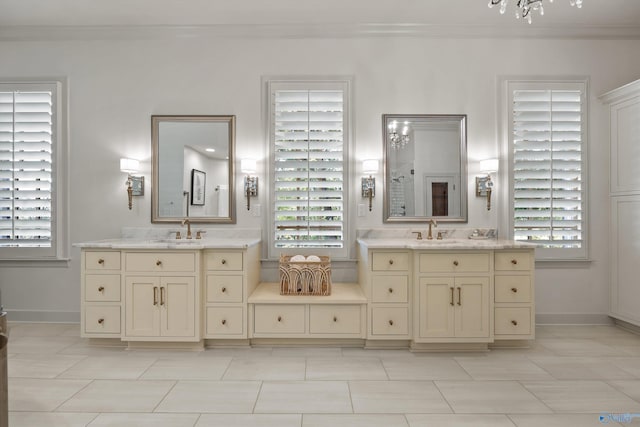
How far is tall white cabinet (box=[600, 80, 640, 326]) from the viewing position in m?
3.80

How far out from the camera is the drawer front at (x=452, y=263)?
133 inches

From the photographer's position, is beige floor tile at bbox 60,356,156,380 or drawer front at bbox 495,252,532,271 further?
drawer front at bbox 495,252,532,271

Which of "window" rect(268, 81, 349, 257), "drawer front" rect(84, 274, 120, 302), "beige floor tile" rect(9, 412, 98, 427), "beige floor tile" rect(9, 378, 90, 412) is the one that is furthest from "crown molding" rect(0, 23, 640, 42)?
"beige floor tile" rect(9, 412, 98, 427)

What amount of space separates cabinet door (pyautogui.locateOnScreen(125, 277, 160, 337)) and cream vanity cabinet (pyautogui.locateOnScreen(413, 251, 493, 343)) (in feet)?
7.21

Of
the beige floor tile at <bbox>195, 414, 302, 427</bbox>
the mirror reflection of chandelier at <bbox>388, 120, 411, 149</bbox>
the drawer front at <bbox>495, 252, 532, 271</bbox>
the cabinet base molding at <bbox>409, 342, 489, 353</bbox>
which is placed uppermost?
the mirror reflection of chandelier at <bbox>388, 120, 411, 149</bbox>

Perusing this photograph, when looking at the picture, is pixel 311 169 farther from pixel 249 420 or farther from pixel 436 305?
pixel 249 420

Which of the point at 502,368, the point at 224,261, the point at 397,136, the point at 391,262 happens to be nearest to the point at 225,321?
the point at 224,261

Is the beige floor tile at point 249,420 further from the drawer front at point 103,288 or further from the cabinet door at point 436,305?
the drawer front at point 103,288

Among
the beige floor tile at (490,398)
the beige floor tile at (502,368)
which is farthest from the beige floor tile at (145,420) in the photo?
the beige floor tile at (502,368)

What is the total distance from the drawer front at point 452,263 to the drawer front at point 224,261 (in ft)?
5.11

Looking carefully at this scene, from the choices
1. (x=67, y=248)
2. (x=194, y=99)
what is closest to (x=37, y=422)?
(x=67, y=248)

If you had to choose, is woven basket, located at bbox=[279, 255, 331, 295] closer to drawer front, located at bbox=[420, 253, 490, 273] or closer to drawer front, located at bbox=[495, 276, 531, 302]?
drawer front, located at bbox=[420, 253, 490, 273]

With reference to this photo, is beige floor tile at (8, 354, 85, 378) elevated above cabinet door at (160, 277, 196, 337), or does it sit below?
below

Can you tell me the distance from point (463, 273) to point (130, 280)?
111 inches
